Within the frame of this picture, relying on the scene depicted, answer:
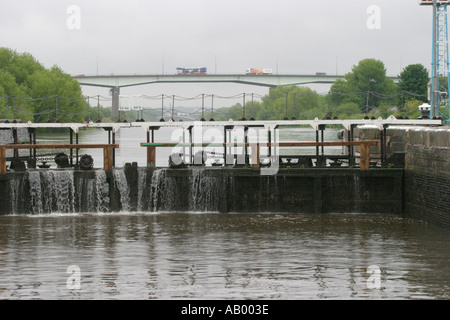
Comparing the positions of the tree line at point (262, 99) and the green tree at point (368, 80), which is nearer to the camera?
the tree line at point (262, 99)

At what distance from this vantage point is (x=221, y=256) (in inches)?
961

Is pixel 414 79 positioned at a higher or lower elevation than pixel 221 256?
higher

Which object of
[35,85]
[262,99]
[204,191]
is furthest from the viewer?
[35,85]

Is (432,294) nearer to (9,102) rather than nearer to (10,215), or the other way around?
(10,215)

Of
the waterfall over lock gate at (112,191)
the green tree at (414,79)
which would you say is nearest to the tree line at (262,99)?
the green tree at (414,79)

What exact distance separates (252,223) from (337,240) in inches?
184

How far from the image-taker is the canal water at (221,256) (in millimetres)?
20062

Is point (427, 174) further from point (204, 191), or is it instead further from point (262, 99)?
point (262, 99)

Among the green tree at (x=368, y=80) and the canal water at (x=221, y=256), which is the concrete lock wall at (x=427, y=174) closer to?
the canal water at (x=221, y=256)

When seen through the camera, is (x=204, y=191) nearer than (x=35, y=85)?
Yes

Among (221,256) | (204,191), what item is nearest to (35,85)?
(204,191)

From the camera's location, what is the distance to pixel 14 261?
78.3ft

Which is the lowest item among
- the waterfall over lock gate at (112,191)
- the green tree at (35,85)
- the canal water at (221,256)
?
the canal water at (221,256)
